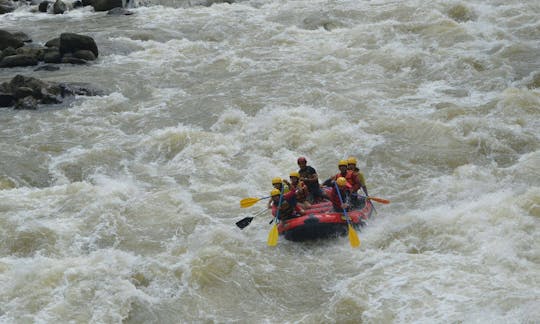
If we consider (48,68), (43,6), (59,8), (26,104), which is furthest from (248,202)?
(43,6)

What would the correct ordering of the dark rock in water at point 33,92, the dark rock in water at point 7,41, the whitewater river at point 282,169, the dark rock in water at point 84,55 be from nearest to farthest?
1. the whitewater river at point 282,169
2. the dark rock in water at point 33,92
3. the dark rock in water at point 84,55
4. the dark rock in water at point 7,41

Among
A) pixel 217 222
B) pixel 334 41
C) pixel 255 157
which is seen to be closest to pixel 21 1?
pixel 334 41

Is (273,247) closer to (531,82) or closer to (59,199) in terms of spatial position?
(59,199)

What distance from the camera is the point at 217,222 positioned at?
924 cm

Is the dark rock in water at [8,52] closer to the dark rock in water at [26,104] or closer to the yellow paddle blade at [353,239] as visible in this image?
the dark rock in water at [26,104]

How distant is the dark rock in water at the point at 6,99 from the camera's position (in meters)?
13.9

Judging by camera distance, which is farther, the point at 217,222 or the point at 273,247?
the point at 217,222

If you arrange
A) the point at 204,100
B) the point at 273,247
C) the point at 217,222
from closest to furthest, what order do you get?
1. the point at 273,247
2. the point at 217,222
3. the point at 204,100

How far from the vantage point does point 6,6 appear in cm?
2458

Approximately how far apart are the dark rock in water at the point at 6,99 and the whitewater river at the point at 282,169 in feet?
1.77

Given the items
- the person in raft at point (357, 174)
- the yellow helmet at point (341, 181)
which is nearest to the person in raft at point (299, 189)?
the yellow helmet at point (341, 181)

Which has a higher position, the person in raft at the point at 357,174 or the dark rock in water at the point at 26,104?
the person in raft at the point at 357,174

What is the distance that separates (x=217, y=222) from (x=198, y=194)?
40.1 inches

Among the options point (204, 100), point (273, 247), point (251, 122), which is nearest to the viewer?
point (273, 247)
